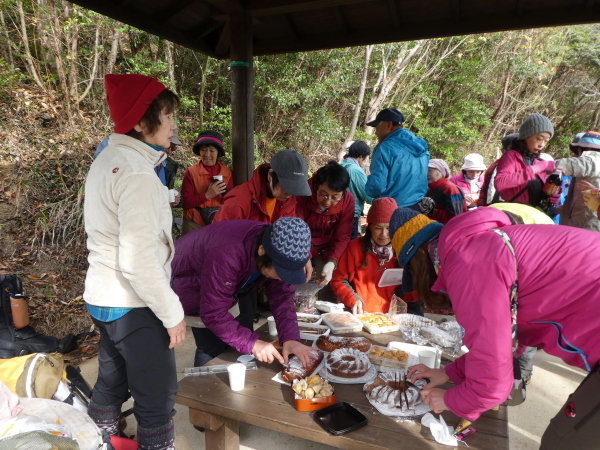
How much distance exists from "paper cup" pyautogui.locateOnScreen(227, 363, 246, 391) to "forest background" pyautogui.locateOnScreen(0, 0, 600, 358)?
2766 mm

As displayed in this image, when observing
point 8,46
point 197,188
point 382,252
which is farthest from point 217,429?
point 8,46

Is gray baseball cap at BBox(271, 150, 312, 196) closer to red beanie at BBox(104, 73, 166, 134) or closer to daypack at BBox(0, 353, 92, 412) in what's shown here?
red beanie at BBox(104, 73, 166, 134)

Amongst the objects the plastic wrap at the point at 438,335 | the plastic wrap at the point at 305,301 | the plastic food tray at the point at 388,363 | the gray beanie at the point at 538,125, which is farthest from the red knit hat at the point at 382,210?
the gray beanie at the point at 538,125

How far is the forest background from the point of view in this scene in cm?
527

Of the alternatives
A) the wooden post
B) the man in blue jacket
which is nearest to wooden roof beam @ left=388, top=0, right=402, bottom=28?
the man in blue jacket

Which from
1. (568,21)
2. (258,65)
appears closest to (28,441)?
(568,21)

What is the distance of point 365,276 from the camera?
312 cm

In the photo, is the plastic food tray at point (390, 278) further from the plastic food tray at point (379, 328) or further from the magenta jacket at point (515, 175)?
the magenta jacket at point (515, 175)

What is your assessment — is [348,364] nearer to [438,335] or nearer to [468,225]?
[438,335]

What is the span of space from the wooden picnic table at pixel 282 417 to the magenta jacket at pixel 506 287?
288 mm

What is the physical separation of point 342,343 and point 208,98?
31.3ft

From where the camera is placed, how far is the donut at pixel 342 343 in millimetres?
2053

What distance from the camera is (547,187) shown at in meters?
3.24

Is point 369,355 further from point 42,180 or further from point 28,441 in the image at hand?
point 42,180
